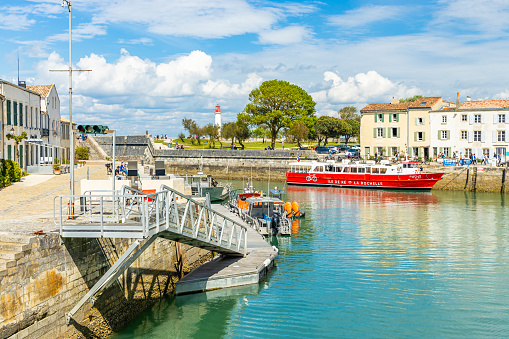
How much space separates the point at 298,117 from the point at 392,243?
57.3m

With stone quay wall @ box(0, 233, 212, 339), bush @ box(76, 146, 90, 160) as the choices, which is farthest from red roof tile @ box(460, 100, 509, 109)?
stone quay wall @ box(0, 233, 212, 339)

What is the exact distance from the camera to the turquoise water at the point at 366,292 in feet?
53.0

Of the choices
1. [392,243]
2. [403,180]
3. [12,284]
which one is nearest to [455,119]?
[403,180]

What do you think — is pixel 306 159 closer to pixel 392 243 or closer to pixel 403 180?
pixel 403 180

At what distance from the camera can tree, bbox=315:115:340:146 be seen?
359 ft

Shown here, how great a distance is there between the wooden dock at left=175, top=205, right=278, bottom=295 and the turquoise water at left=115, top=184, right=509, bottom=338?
340 mm

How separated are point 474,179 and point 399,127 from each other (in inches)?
651

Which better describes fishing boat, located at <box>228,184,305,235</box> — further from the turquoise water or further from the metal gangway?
the metal gangway

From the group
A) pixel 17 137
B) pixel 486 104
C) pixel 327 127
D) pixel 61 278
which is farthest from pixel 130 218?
pixel 327 127

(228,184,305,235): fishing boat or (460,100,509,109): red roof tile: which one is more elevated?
(460,100,509,109): red roof tile

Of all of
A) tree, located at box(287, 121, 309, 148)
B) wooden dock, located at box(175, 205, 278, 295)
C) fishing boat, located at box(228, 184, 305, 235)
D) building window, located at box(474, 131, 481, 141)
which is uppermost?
tree, located at box(287, 121, 309, 148)

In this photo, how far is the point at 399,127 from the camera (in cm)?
7031

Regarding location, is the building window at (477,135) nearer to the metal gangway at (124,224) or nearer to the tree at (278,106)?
the tree at (278,106)

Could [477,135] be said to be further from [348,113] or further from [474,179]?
[348,113]
